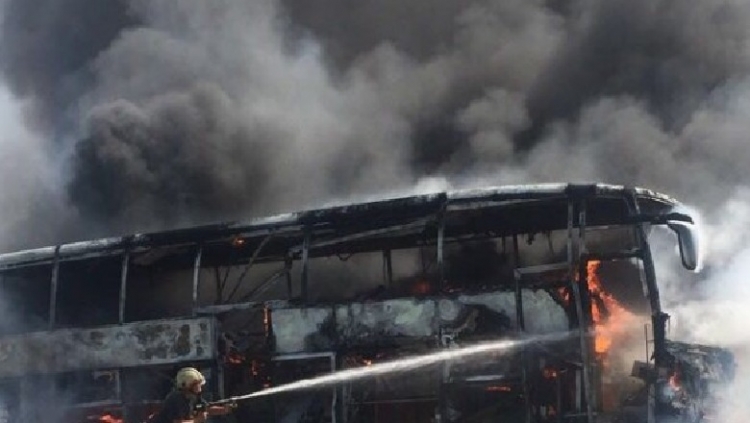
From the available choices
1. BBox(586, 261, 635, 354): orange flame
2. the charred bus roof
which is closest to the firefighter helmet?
the charred bus roof

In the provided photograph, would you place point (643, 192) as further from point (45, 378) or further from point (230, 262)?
point (45, 378)

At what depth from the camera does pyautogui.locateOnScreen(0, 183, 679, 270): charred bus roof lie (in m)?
11.9

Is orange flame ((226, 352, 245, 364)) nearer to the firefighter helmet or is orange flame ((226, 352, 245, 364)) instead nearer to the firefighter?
the firefighter

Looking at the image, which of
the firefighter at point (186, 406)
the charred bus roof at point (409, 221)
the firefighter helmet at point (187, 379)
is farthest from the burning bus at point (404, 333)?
the firefighter helmet at point (187, 379)

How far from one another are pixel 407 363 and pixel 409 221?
2130mm

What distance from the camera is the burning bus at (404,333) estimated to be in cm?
1160

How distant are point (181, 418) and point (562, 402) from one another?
5.67 meters

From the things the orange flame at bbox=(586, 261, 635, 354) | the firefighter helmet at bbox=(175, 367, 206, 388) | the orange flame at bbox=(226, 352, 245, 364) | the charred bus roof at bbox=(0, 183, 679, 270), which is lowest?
the firefighter helmet at bbox=(175, 367, 206, 388)

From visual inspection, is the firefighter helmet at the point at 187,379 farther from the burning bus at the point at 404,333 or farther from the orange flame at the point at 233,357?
the orange flame at the point at 233,357

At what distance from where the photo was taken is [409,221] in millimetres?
12648

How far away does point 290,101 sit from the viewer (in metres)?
24.8

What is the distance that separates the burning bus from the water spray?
9 centimetres

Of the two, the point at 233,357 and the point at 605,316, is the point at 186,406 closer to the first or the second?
the point at 233,357

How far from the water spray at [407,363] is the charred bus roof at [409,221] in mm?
1917
